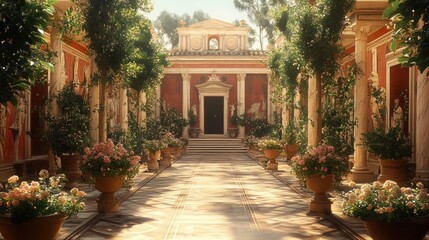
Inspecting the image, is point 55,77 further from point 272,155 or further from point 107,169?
point 272,155

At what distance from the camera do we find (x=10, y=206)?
5352 mm

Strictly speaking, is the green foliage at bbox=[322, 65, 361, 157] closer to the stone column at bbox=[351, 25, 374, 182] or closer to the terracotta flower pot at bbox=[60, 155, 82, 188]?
the stone column at bbox=[351, 25, 374, 182]

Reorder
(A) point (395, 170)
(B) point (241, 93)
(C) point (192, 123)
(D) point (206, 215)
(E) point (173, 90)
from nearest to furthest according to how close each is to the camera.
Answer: (D) point (206, 215), (A) point (395, 170), (C) point (192, 123), (B) point (241, 93), (E) point (173, 90)

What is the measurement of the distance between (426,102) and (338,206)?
8.96ft

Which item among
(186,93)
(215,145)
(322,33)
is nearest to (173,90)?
(186,93)

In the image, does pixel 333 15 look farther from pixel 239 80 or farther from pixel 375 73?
pixel 239 80

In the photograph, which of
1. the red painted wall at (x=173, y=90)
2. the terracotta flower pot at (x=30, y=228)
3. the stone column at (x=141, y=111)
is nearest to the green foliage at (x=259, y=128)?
the red painted wall at (x=173, y=90)

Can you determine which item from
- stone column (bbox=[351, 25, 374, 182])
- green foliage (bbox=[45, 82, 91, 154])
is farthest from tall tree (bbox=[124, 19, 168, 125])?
stone column (bbox=[351, 25, 374, 182])

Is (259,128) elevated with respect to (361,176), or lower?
elevated

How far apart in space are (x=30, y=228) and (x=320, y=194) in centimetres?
506

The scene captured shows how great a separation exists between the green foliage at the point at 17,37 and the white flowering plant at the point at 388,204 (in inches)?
132

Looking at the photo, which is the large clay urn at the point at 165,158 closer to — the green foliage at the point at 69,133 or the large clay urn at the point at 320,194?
the green foliage at the point at 69,133

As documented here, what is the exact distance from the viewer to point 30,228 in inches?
209

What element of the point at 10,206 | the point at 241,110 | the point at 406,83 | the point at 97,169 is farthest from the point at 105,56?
the point at 241,110
